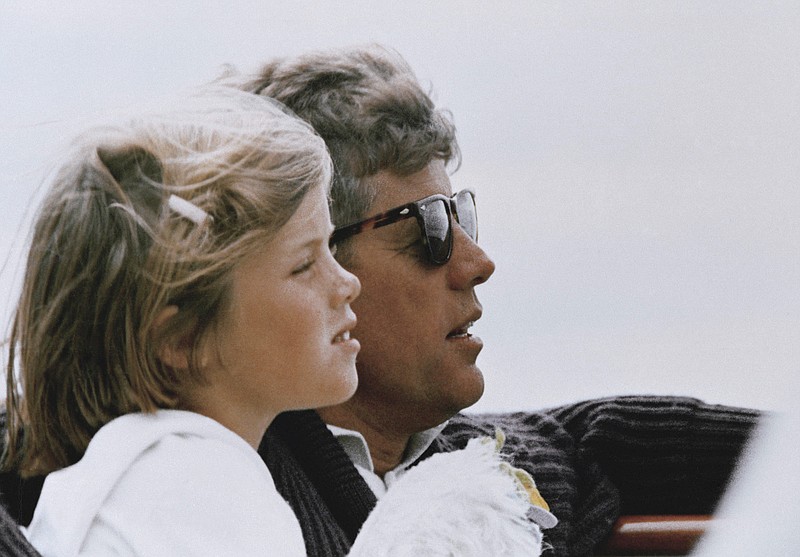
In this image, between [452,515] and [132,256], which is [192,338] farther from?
[452,515]

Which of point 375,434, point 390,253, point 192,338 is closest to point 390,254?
point 390,253

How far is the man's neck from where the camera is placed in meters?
1.67

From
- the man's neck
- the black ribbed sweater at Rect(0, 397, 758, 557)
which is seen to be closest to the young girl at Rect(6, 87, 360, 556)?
the man's neck

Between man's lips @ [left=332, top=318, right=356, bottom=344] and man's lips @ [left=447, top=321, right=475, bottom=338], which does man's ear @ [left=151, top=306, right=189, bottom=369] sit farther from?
man's lips @ [left=447, top=321, right=475, bottom=338]

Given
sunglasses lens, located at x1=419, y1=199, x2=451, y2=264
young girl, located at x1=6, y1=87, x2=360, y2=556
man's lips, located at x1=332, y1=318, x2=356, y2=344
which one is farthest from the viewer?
sunglasses lens, located at x1=419, y1=199, x2=451, y2=264

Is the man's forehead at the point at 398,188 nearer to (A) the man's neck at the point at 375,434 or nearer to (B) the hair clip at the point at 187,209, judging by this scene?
(A) the man's neck at the point at 375,434

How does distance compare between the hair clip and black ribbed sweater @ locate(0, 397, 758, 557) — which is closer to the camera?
the hair clip

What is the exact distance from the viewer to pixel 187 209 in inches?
42.8

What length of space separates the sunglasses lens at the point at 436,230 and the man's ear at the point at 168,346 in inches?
22.0

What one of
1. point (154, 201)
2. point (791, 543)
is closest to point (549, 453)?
point (154, 201)

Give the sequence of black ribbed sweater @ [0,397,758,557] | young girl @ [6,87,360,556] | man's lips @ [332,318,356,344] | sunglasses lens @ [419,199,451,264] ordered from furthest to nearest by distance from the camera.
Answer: black ribbed sweater @ [0,397,758,557] < sunglasses lens @ [419,199,451,264] < man's lips @ [332,318,356,344] < young girl @ [6,87,360,556]

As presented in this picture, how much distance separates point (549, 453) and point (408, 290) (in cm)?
47

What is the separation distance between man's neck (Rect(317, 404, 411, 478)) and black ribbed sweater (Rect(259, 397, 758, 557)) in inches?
3.7

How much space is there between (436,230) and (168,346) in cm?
59
